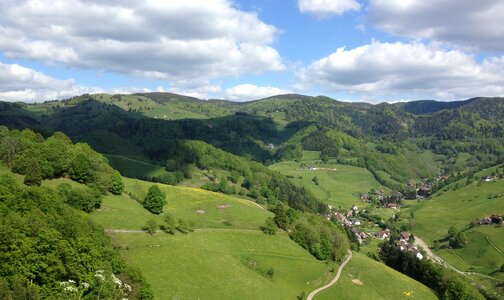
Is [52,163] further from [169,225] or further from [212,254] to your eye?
[212,254]

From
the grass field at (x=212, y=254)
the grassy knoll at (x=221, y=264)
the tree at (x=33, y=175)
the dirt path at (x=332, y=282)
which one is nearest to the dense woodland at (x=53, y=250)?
the tree at (x=33, y=175)

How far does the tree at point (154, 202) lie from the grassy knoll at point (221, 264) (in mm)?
14933

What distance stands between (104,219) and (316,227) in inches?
2914

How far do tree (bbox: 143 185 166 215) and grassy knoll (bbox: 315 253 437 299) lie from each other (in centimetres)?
5112

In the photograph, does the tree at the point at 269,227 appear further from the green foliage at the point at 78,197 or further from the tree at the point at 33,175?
the tree at the point at 33,175

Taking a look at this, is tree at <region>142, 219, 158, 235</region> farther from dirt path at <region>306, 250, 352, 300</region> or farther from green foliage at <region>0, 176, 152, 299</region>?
dirt path at <region>306, 250, 352, 300</region>

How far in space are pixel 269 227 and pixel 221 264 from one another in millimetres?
38025

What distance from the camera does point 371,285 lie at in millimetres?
115938

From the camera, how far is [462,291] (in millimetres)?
119312

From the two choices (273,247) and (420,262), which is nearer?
(273,247)

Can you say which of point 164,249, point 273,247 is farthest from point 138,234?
point 273,247

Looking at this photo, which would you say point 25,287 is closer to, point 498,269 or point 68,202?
point 68,202

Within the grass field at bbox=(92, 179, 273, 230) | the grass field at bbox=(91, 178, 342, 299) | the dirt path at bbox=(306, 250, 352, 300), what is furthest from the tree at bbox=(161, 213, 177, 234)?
the dirt path at bbox=(306, 250, 352, 300)

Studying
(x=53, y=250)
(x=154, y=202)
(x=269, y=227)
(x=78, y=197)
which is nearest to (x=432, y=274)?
(x=269, y=227)
